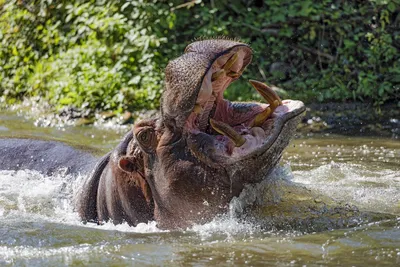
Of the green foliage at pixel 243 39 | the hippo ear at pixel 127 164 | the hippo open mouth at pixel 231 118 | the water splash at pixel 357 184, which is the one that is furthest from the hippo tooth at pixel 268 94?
the green foliage at pixel 243 39

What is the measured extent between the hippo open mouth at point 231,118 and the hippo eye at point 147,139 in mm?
238

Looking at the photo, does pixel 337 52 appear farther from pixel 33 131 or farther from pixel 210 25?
pixel 33 131

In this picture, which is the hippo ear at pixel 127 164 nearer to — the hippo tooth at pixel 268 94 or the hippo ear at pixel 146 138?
the hippo ear at pixel 146 138

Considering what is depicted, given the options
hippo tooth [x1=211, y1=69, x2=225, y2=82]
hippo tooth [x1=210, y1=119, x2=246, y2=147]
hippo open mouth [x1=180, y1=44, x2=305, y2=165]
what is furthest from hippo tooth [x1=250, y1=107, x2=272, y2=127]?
hippo tooth [x1=211, y1=69, x2=225, y2=82]

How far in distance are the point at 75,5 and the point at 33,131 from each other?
2.75 m

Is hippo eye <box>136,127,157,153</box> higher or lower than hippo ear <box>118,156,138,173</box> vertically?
higher

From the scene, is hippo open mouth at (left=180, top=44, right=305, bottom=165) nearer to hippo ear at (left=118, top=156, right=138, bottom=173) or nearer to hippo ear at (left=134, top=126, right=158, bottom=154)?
hippo ear at (left=134, top=126, right=158, bottom=154)

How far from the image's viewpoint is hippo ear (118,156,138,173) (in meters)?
4.77

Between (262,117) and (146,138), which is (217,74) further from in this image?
(146,138)

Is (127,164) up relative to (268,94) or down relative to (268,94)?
down

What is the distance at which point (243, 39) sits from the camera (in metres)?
10.5

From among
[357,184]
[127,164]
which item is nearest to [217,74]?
[127,164]

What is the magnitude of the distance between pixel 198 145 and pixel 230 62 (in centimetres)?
45

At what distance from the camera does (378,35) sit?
10023mm
